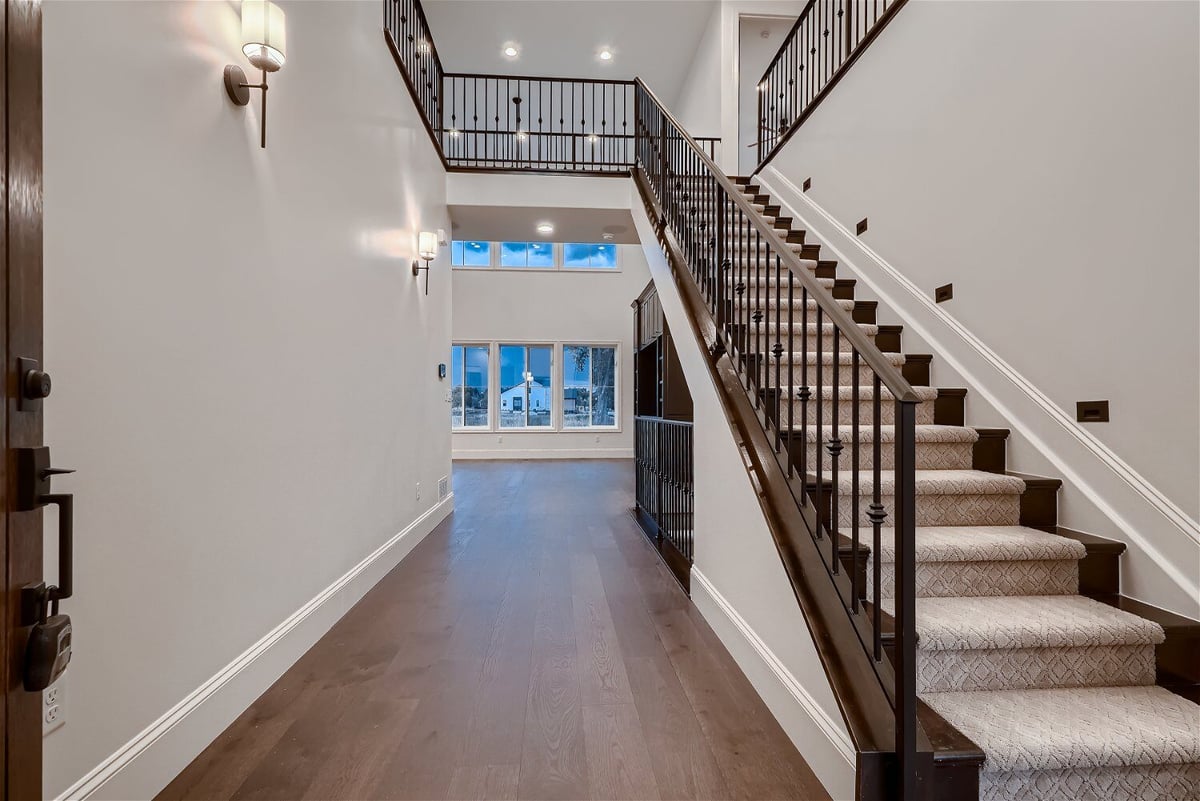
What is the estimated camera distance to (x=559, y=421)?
1092 cm

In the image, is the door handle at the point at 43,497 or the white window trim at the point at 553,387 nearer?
the door handle at the point at 43,497

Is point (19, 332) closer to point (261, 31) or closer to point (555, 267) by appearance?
point (261, 31)

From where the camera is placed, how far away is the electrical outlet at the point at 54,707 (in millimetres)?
1172

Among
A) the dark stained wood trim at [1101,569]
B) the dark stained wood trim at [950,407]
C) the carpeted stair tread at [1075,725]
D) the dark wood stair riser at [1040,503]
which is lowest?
the carpeted stair tread at [1075,725]

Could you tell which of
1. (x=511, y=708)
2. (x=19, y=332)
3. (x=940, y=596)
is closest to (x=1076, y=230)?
(x=940, y=596)

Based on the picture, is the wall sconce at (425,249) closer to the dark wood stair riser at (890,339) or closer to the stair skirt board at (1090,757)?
the dark wood stair riser at (890,339)

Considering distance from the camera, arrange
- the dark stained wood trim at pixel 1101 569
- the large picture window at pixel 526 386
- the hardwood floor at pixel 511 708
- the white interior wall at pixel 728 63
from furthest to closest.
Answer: the large picture window at pixel 526 386
the white interior wall at pixel 728 63
the dark stained wood trim at pixel 1101 569
the hardwood floor at pixel 511 708

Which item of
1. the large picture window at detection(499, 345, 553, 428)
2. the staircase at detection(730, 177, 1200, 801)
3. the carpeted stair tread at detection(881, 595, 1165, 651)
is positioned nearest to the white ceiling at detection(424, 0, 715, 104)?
the large picture window at detection(499, 345, 553, 428)

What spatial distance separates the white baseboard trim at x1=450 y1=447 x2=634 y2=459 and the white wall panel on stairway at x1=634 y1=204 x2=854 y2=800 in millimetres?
7618

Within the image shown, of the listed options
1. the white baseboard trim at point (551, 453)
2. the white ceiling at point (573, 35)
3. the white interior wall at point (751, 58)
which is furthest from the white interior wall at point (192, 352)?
the white baseboard trim at point (551, 453)

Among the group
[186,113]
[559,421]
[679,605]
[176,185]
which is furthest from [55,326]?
[559,421]

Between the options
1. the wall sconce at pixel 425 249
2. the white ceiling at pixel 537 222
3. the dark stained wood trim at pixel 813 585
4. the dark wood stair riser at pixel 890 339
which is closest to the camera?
the dark stained wood trim at pixel 813 585

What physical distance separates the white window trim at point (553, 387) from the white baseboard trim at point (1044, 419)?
284 inches

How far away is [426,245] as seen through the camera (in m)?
4.19
